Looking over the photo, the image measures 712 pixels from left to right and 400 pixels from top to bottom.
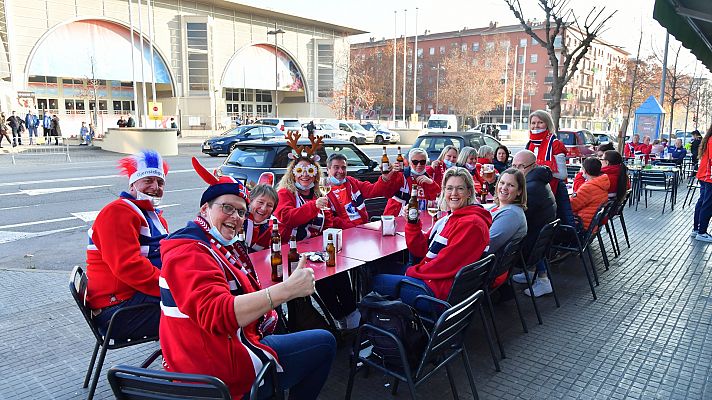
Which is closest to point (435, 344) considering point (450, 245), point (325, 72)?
point (450, 245)

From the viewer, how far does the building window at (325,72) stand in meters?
55.1

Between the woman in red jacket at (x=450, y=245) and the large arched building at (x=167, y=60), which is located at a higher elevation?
the large arched building at (x=167, y=60)

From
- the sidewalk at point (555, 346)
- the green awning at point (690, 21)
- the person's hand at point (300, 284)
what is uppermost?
the green awning at point (690, 21)

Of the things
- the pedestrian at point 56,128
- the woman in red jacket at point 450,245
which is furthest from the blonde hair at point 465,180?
the pedestrian at point 56,128

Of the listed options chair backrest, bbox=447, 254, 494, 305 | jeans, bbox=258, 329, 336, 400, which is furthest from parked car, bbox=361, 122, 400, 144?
jeans, bbox=258, 329, 336, 400

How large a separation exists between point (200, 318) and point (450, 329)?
1438 mm

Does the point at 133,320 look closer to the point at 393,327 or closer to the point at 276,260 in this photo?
the point at 276,260

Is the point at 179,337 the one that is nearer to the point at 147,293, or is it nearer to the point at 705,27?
the point at 147,293

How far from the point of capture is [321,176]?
519cm

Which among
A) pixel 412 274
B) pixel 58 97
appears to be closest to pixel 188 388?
pixel 412 274

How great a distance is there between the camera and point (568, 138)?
16.7m

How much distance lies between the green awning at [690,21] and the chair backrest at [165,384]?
635cm

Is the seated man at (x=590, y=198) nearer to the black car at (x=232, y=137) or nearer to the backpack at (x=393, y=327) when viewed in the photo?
the backpack at (x=393, y=327)

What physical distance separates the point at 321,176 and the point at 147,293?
7.97ft
